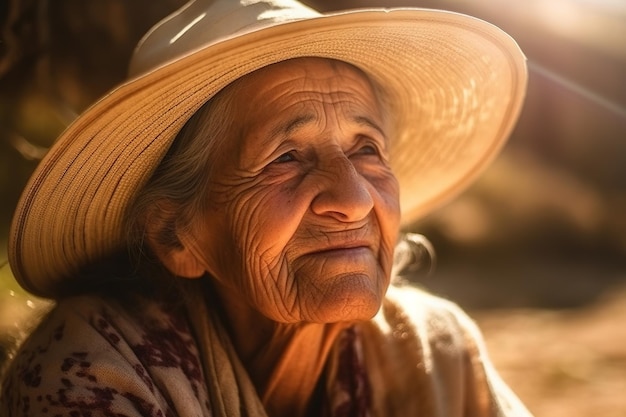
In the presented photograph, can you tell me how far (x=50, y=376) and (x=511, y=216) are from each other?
215 inches

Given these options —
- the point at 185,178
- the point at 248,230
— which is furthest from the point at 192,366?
the point at 185,178

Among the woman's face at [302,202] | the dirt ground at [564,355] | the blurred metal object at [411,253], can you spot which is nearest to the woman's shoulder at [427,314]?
the blurred metal object at [411,253]

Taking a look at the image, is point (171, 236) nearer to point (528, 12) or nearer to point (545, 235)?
point (528, 12)

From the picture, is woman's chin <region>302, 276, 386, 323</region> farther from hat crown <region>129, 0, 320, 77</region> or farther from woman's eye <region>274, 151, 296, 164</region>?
hat crown <region>129, 0, 320, 77</region>

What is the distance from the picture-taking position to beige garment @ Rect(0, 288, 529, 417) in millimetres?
1736

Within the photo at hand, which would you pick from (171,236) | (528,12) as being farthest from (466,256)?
(171,236)

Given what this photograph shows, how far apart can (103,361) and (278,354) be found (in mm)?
534

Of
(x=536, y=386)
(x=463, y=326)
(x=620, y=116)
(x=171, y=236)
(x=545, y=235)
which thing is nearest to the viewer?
(x=171, y=236)

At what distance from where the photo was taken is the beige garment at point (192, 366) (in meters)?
1.74

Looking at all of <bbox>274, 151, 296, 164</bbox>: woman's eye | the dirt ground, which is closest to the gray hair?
<bbox>274, 151, 296, 164</bbox>: woman's eye

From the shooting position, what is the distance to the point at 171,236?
2.08 metres

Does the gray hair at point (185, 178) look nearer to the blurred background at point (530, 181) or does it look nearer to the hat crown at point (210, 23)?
the hat crown at point (210, 23)

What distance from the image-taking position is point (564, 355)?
4617 mm

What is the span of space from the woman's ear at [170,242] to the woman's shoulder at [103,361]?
4.3 inches
